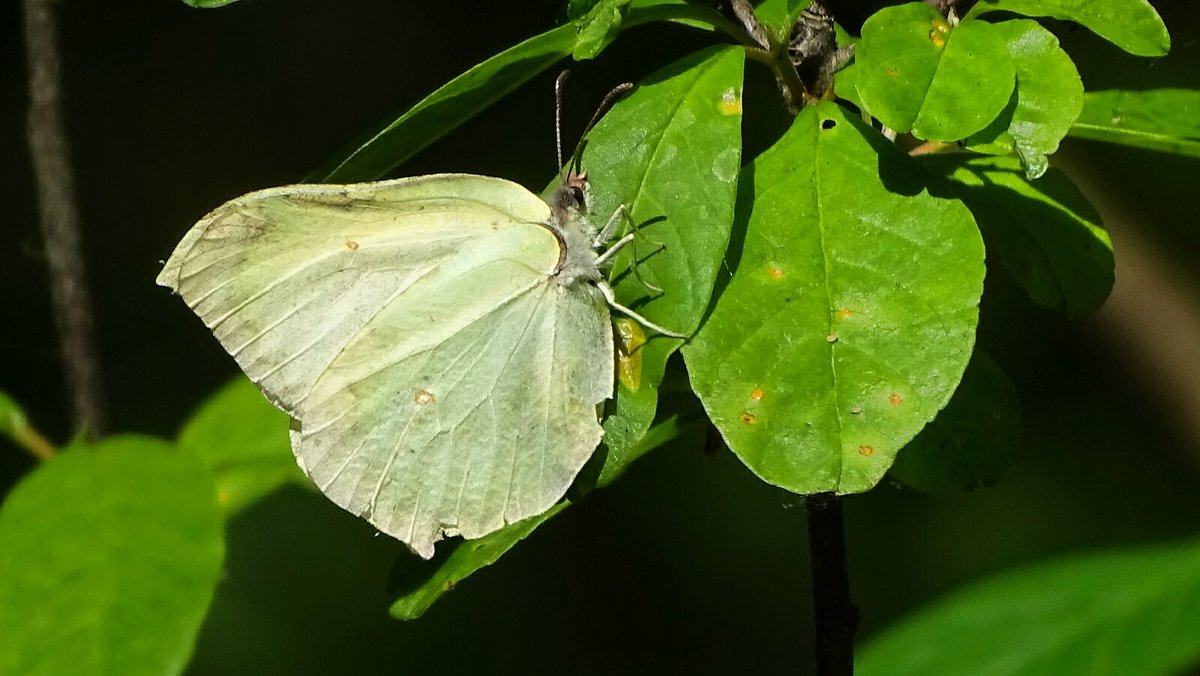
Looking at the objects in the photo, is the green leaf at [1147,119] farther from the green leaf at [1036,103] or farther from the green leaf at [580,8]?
the green leaf at [580,8]

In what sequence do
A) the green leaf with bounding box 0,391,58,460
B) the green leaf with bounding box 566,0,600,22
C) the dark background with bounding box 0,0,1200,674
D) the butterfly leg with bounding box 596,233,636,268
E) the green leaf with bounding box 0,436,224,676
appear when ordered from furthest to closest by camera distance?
the dark background with bounding box 0,0,1200,674 < the green leaf with bounding box 0,391,58,460 < the green leaf with bounding box 0,436,224,676 < the butterfly leg with bounding box 596,233,636,268 < the green leaf with bounding box 566,0,600,22

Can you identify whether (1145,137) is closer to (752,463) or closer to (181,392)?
(752,463)

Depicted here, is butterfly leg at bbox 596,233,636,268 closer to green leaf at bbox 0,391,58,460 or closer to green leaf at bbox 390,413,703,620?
green leaf at bbox 390,413,703,620

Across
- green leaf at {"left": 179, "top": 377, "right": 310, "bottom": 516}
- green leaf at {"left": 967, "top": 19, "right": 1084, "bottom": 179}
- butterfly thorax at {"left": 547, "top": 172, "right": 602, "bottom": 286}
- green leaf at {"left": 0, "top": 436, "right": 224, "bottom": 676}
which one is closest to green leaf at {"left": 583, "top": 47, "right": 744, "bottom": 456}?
butterfly thorax at {"left": 547, "top": 172, "right": 602, "bottom": 286}

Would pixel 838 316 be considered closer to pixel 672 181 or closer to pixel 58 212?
pixel 672 181

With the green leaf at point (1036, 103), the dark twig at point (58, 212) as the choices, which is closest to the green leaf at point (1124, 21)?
the green leaf at point (1036, 103)
